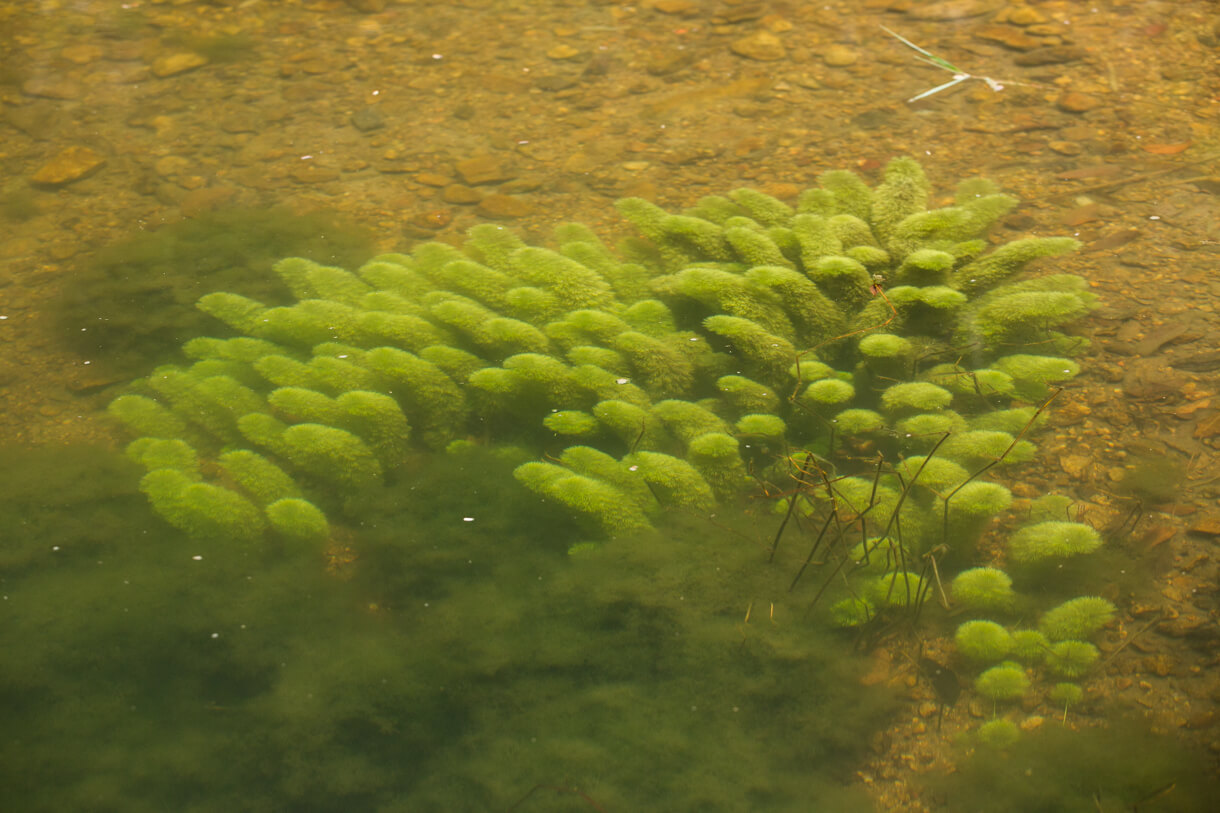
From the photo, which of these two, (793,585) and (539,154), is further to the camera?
(539,154)

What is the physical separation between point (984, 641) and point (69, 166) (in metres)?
4.27

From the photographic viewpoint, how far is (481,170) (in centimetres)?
388

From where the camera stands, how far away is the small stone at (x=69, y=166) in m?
3.90

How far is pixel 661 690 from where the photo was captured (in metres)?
2.04

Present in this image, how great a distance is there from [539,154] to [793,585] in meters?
2.52

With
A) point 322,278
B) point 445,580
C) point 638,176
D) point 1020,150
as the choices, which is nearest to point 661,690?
point 445,580

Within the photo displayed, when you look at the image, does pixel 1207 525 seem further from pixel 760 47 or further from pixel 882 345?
pixel 760 47

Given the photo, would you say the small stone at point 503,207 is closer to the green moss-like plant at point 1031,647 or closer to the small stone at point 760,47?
the small stone at point 760,47

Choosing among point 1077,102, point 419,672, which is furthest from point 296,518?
point 1077,102

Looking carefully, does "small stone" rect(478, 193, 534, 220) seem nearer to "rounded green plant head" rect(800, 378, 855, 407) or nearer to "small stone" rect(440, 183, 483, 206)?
"small stone" rect(440, 183, 483, 206)

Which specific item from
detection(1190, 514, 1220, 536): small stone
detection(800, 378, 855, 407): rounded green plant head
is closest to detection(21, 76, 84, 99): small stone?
detection(800, 378, 855, 407): rounded green plant head

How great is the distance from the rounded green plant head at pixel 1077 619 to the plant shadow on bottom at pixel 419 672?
48cm

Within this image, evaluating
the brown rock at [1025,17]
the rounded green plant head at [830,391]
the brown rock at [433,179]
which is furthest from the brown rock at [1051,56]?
the brown rock at [433,179]

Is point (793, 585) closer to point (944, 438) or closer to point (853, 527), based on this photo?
point (853, 527)
